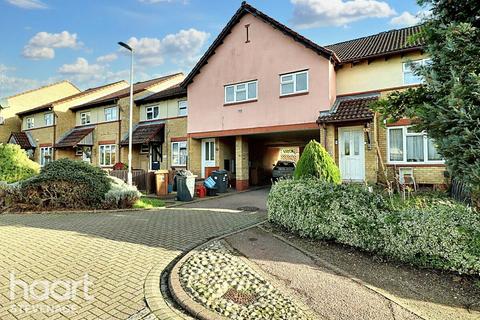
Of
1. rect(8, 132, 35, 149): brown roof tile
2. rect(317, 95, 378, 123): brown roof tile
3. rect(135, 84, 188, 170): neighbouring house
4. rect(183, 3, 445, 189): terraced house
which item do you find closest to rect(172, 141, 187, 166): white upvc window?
rect(135, 84, 188, 170): neighbouring house

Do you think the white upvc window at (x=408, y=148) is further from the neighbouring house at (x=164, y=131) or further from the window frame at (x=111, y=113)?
the window frame at (x=111, y=113)

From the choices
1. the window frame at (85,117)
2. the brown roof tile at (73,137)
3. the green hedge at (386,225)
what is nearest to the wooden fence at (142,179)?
the green hedge at (386,225)

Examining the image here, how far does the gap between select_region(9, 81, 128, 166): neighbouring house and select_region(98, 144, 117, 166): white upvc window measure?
177 inches

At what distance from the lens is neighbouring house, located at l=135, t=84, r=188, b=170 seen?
2012 cm

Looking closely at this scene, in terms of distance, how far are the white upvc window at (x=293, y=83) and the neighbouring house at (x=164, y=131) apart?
7.27 metres

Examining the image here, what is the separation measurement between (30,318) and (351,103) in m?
13.7

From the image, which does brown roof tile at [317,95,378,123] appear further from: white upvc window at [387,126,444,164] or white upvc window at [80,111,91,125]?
white upvc window at [80,111,91,125]

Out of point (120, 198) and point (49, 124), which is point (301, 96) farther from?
point (49, 124)

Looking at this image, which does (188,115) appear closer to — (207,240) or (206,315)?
(207,240)

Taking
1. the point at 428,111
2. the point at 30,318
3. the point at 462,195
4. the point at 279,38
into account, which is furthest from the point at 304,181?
the point at 279,38

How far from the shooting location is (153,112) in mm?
22109

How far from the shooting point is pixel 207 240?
6.70 meters

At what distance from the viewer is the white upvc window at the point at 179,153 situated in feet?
65.5

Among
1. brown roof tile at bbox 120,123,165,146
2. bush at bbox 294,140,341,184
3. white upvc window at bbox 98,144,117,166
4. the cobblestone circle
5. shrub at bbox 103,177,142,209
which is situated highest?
brown roof tile at bbox 120,123,165,146
